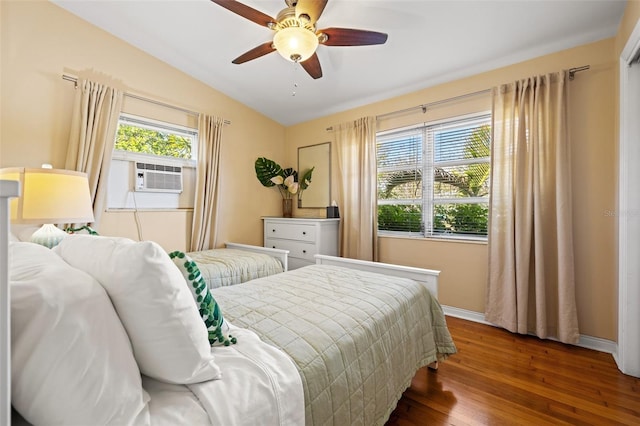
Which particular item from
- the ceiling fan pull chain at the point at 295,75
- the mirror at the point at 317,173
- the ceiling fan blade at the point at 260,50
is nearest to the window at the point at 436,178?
the mirror at the point at 317,173

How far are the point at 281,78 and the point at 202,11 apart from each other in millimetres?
1005

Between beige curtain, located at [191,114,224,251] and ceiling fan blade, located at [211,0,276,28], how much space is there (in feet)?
5.82

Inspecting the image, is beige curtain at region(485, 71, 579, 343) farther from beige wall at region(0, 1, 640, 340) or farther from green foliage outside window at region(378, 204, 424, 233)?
green foliage outside window at region(378, 204, 424, 233)

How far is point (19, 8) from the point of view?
83.2 inches

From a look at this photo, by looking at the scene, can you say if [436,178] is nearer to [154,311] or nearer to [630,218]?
[630,218]

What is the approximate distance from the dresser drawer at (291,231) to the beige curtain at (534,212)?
1949mm

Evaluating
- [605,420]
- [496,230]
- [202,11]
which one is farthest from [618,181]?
[202,11]

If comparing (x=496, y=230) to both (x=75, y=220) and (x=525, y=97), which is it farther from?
(x=75, y=220)

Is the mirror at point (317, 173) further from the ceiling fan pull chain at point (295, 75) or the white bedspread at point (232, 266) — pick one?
the white bedspread at point (232, 266)

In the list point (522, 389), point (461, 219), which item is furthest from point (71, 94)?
point (522, 389)

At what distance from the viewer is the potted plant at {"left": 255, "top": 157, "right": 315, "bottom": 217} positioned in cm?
387

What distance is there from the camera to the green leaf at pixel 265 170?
385 centimetres

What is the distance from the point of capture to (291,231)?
3.60 meters

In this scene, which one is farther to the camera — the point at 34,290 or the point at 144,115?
the point at 144,115
